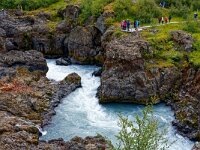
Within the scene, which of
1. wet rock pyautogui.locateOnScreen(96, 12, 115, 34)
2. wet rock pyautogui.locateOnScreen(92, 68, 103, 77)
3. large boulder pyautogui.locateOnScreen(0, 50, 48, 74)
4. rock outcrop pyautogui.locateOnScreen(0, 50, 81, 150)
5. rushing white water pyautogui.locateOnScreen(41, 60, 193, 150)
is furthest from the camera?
wet rock pyautogui.locateOnScreen(96, 12, 115, 34)

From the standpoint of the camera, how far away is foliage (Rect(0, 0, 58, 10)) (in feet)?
321

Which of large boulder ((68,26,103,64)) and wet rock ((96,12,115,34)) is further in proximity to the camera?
large boulder ((68,26,103,64))

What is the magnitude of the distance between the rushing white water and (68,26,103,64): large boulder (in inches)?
375

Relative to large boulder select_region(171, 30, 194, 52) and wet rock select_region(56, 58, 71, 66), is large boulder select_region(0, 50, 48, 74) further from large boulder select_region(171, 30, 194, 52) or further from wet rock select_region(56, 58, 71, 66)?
large boulder select_region(171, 30, 194, 52)

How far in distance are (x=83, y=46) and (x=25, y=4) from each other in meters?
27.1

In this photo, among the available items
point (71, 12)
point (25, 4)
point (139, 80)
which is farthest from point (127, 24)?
point (25, 4)

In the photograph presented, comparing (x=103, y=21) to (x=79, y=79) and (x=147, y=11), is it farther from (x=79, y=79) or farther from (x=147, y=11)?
(x=79, y=79)

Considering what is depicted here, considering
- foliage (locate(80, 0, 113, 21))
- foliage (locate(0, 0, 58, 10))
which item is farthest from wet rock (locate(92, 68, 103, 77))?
foliage (locate(0, 0, 58, 10))

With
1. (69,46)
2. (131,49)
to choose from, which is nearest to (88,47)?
(69,46)

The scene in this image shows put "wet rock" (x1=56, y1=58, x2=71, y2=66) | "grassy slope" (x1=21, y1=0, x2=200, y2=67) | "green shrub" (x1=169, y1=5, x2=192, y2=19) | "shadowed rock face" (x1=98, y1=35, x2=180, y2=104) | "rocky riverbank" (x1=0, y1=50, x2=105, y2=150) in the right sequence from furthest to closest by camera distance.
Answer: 1. "green shrub" (x1=169, y1=5, x2=192, y2=19)
2. "wet rock" (x1=56, y1=58, x2=71, y2=66)
3. "grassy slope" (x1=21, y1=0, x2=200, y2=67)
4. "shadowed rock face" (x1=98, y1=35, x2=180, y2=104)
5. "rocky riverbank" (x1=0, y1=50, x2=105, y2=150)

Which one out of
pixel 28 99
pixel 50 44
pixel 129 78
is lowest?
pixel 28 99

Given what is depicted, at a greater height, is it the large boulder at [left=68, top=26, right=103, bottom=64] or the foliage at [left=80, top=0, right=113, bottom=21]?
the foliage at [left=80, top=0, right=113, bottom=21]

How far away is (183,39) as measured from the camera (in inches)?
2719

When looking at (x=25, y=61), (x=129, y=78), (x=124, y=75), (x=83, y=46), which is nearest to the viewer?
(x=129, y=78)
